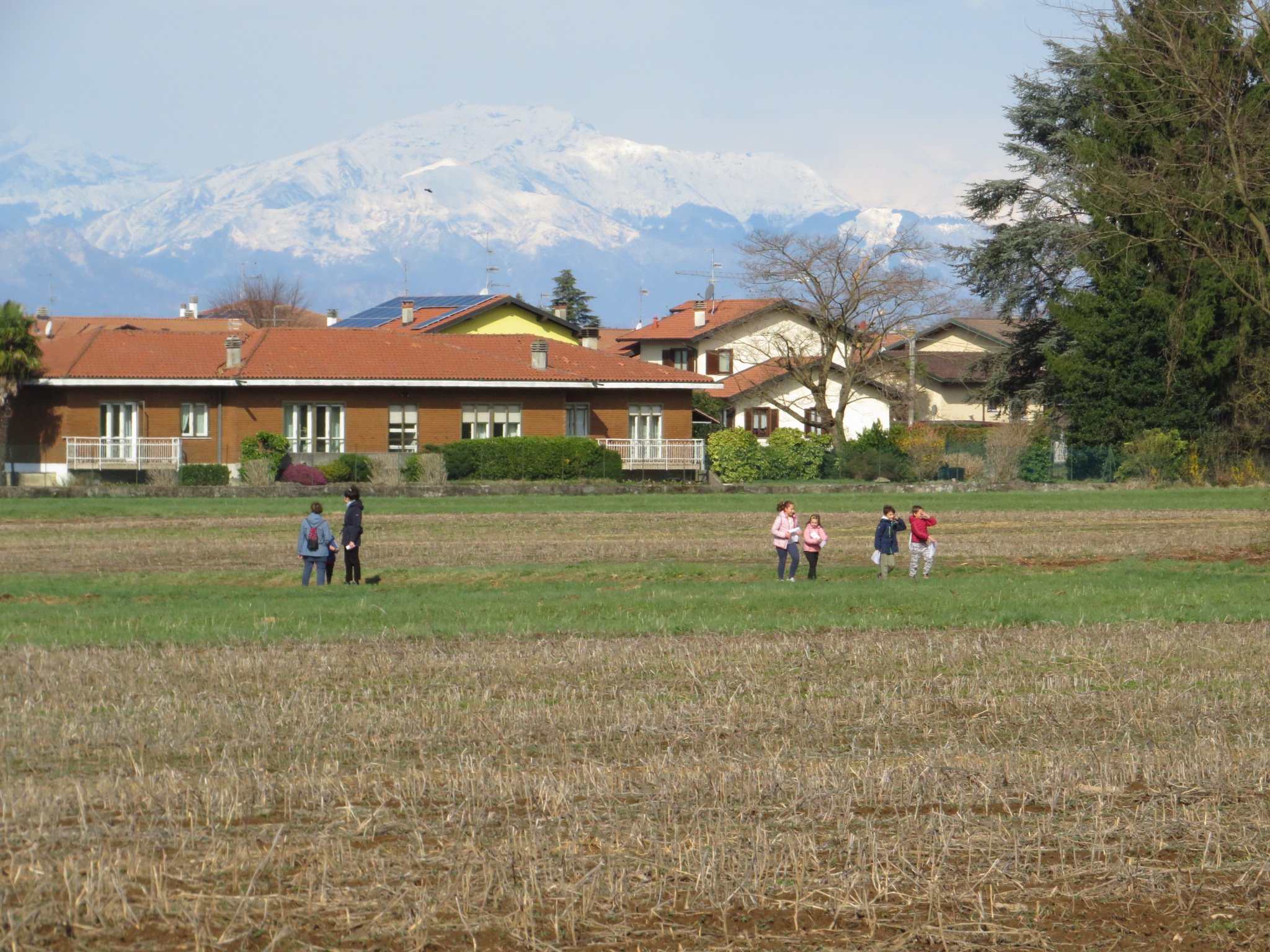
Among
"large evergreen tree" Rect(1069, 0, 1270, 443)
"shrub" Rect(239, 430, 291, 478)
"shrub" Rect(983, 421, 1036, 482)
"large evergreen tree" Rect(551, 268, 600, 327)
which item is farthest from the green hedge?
"large evergreen tree" Rect(551, 268, 600, 327)

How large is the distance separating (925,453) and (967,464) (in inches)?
60.8

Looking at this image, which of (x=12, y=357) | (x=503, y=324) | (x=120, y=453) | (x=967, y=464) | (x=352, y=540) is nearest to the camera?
(x=352, y=540)

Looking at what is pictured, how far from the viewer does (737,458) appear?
191 ft

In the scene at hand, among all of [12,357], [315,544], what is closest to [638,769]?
[315,544]

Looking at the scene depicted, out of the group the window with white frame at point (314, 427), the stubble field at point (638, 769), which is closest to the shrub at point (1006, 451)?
the window with white frame at point (314, 427)

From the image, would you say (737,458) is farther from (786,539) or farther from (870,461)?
(786,539)

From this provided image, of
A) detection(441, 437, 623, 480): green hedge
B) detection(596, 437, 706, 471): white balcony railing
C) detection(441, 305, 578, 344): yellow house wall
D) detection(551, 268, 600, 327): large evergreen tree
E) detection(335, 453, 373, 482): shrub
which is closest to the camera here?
detection(335, 453, 373, 482): shrub

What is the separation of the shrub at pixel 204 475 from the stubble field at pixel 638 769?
94.9ft

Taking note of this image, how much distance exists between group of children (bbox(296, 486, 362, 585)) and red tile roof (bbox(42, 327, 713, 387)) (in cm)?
3064

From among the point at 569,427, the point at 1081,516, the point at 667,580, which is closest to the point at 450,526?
the point at 667,580

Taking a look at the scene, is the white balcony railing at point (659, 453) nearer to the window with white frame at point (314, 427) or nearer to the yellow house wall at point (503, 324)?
the window with white frame at point (314, 427)

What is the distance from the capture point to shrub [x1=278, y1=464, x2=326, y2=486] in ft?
159

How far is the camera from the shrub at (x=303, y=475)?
48531 mm

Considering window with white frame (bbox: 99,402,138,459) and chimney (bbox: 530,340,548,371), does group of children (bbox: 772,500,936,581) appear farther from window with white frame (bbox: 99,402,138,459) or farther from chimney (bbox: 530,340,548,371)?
window with white frame (bbox: 99,402,138,459)
